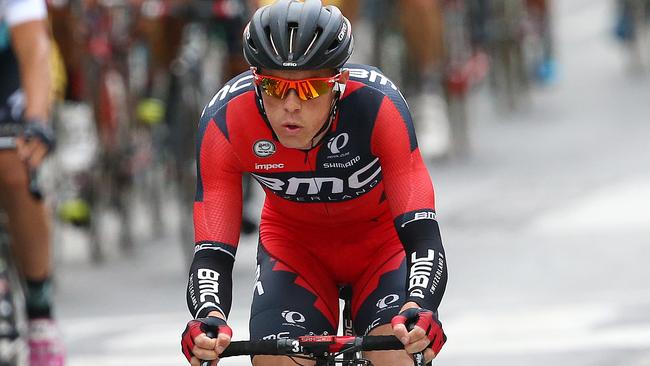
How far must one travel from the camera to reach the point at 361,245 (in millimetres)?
6266

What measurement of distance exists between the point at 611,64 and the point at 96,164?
37.6 ft

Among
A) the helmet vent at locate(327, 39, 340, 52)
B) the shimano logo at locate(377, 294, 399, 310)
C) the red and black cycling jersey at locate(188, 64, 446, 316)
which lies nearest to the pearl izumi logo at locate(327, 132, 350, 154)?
the red and black cycling jersey at locate(188, 64, 446, 316)

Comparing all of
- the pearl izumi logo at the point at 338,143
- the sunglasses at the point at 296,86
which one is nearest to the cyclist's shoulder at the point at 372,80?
the pearl izumi logo at the point at 338,143

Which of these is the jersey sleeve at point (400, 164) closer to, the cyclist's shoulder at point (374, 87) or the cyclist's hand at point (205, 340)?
the cyclist's shoulder at point (374, 87)

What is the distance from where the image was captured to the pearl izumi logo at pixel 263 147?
232 inches

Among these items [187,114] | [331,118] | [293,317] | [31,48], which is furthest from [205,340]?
[187,114]

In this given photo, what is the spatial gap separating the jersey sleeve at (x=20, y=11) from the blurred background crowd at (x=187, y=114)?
2.24 metres

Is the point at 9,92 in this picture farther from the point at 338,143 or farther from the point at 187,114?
the point at 187,114

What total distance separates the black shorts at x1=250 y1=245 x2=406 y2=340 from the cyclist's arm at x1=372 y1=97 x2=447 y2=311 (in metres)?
0.34

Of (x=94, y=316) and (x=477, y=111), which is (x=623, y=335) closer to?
(x=94, y=316)

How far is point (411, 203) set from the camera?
5.68 m

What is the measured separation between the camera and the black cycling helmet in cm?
548

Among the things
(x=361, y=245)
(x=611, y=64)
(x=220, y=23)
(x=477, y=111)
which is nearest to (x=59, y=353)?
(x=361, y=245)

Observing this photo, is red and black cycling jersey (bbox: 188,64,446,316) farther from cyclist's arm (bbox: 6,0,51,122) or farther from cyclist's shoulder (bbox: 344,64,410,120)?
cyclist's arm (bbox: 6,0,51,122)
